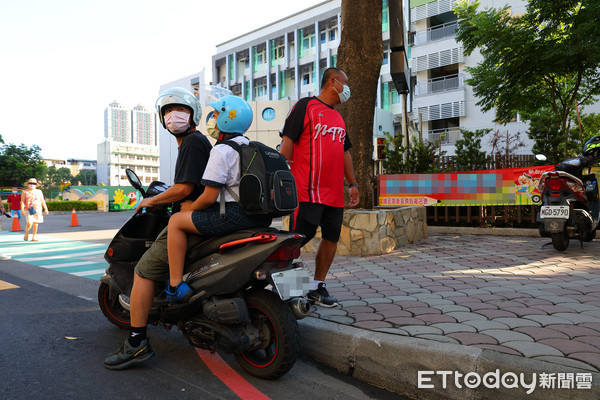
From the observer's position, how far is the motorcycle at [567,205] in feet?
20.0

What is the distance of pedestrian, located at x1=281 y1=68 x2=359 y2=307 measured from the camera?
3.68 meters

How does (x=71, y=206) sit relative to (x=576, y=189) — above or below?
below

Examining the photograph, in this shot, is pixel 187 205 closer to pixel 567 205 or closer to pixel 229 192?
pixel 229 192

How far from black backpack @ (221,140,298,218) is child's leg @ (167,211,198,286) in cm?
24

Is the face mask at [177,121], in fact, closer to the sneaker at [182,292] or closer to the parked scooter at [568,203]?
the sneaker at [182,292]

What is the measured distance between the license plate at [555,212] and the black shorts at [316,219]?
3.79 metres

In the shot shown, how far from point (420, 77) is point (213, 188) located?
3737 centimetres

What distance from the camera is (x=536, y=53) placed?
13555 millimetres

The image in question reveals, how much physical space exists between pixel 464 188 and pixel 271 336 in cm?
795

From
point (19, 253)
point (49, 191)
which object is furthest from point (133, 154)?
point (19, 253)

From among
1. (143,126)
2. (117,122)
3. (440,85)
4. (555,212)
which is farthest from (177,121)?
(143,126)

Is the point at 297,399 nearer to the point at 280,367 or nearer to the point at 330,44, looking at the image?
the point at 280,367

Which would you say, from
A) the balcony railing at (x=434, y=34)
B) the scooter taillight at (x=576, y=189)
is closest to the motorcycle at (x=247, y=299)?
the scooter taillight at (x=576, y=189)

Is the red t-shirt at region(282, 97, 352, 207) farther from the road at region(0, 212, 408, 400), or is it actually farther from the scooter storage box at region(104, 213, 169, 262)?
the road at region(0, 212, 408, 400)
